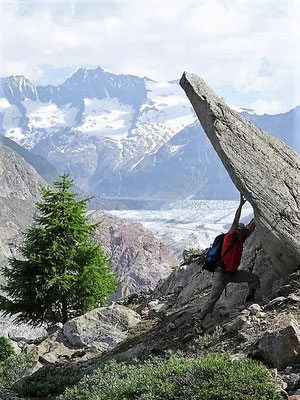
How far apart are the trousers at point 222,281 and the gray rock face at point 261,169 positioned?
89 centimetres

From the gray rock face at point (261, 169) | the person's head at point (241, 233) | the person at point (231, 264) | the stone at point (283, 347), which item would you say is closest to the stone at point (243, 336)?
the stone at point (283, 347)

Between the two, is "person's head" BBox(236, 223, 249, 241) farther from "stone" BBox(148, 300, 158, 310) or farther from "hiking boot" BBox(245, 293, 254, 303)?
"stone" BBox(148, 300, 158, 310)

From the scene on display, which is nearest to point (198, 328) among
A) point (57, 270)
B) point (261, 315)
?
point (261, 315)

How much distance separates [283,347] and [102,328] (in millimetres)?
10971

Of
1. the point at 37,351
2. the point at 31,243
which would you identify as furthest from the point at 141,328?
the point at 31,243

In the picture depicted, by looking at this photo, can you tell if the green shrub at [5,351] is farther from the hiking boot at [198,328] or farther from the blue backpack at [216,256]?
the blue backpack at [216,256]

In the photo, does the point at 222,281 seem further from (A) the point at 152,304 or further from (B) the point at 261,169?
(A) the point at 152,304

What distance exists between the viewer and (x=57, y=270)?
29.4 m

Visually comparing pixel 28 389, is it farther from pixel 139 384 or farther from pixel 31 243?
pixel 31 243

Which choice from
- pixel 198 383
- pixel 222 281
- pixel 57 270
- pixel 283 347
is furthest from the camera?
pixel 57 270

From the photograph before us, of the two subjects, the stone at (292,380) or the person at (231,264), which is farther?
the person at (231,264)

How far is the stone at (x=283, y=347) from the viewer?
9977 millimetres

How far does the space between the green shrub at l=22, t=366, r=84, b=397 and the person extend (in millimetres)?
3750

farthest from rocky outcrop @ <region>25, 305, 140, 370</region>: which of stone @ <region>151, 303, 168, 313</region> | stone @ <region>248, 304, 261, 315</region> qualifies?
stone @ <region>248, 304, 261, 315</region>
